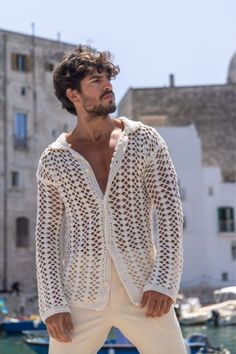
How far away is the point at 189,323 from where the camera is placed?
28.9 metres

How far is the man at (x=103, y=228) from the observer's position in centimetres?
288

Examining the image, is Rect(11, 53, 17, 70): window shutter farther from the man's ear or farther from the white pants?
the white pants

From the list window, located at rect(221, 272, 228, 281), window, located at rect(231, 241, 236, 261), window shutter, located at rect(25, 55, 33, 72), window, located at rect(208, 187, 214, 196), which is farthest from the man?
window, located at rect(231, 241, 236, 261)

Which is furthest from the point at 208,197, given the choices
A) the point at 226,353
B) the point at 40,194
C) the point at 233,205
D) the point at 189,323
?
the point at 40,194

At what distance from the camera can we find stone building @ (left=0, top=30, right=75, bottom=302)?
33469 millimetres

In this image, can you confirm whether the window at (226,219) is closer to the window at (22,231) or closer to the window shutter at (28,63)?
the window at (22,231)

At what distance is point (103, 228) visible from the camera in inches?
117

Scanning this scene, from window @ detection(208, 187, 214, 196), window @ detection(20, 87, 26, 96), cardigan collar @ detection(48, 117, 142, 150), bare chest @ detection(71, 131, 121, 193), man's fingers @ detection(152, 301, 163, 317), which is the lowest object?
man's fingers @ detection(152, 301, 163, 317)

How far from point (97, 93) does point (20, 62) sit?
33134 mm

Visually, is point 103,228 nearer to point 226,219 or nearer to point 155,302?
point 155,302

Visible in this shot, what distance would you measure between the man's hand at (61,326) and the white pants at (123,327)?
1.0 inches

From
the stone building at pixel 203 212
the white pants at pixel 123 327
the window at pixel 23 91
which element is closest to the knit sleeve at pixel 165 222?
the white pants at pixel 123 327

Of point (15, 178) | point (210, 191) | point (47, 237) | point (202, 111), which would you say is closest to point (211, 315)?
point (210, 191)

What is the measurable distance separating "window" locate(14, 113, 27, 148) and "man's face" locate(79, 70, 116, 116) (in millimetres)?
32003
